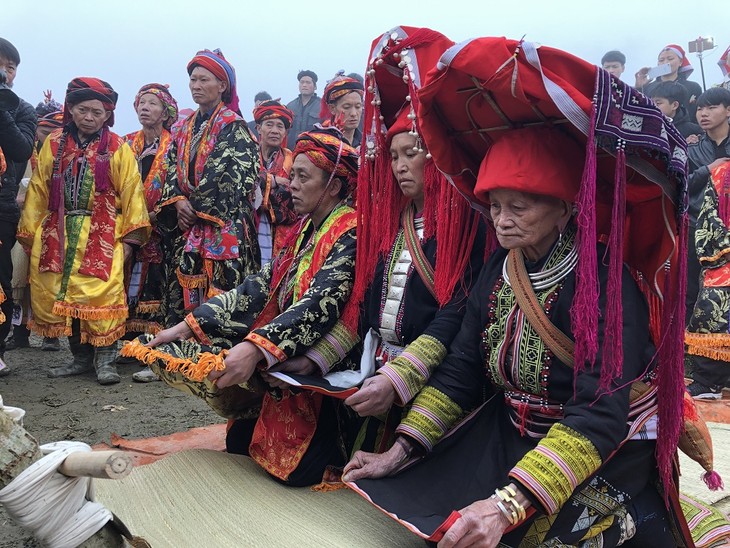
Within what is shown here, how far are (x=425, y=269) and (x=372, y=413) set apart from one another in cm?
61

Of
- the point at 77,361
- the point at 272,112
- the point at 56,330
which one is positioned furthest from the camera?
the point at 272,112

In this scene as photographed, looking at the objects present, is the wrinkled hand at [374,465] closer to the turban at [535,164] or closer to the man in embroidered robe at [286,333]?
the man in embroidered robe at [286,333]

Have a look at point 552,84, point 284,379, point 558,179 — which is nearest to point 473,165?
point 558,179

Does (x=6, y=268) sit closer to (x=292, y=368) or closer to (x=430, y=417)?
(x=292, y=368)

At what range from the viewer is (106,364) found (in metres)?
5.18

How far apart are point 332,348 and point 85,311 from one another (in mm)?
2913

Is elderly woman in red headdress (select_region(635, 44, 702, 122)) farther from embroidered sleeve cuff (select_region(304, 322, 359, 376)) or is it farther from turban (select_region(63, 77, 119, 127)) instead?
embroidered sleeve cuff (select_region(304, 322, 359, 376))

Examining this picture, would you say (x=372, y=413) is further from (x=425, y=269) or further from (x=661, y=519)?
(x=661, y=519)

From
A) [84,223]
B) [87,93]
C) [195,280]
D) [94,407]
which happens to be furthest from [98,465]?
[87,93]

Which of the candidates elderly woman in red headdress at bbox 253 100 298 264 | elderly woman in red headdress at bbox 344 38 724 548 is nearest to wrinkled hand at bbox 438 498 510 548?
elderly woman in red headdress at bbox 344 38 724 548

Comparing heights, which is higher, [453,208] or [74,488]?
[453,208]

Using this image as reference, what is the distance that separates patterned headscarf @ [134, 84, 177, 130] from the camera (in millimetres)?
6293

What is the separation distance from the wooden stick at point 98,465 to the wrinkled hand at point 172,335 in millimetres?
1099

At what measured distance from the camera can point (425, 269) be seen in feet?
A: 8.61
